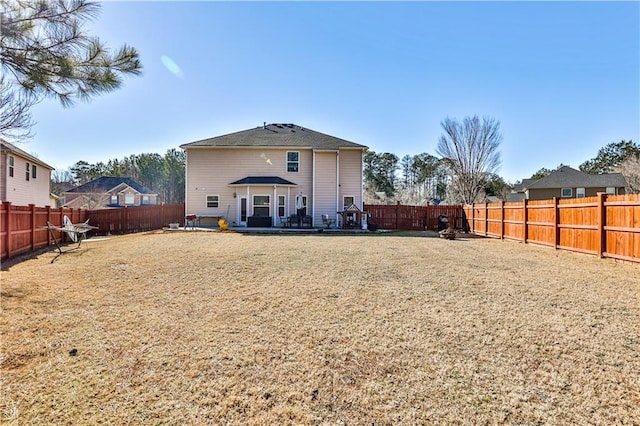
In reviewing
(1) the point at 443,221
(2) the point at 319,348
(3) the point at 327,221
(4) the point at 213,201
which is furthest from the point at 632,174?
(2) the point at 319,348

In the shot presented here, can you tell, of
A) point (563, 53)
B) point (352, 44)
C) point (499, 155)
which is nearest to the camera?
point (352, 44)

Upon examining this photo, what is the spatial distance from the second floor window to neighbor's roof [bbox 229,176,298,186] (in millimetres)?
951

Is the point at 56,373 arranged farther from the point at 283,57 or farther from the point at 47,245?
the point at 283,57

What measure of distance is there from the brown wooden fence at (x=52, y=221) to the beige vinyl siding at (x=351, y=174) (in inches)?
425

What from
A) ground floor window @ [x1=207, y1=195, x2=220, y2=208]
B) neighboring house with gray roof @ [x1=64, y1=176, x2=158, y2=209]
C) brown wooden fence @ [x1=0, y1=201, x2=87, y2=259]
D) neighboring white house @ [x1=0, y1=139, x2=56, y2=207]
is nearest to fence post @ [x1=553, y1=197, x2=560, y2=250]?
brown wooden fence @ [x1=0, y1=201, x2=87, y2=259]

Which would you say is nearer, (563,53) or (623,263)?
(623,263)

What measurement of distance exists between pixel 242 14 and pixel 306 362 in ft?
32.5

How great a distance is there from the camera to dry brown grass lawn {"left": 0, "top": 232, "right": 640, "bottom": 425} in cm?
253

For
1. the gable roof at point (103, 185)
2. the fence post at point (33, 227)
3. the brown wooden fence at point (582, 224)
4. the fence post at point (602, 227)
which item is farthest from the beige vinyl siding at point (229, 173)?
the gable roof at point (103, 185)

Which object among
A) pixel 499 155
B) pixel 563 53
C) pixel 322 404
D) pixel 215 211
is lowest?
pixel 322 404

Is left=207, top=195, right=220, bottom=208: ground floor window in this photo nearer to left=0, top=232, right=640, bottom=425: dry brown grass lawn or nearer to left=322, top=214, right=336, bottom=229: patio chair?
left=322, top=214, right=336, bottom=229: patio chair

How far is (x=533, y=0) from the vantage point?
9977 millimetres

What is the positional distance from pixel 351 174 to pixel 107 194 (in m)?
32.2

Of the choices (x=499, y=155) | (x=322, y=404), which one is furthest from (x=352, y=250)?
(x=499, y=155)
